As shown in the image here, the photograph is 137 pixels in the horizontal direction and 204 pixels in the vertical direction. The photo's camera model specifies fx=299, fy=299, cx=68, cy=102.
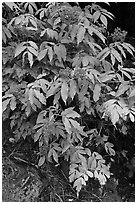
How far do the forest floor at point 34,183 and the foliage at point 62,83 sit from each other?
0.17 metres

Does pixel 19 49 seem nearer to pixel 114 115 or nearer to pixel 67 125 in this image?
pixel 67 125

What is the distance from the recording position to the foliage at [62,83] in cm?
159

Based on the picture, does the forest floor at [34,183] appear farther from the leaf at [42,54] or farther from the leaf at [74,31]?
the leaf at [74,31]

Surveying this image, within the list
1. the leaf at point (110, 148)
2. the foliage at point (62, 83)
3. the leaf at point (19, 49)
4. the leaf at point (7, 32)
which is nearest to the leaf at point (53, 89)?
the foliage at point (62, 83)

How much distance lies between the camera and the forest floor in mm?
1864

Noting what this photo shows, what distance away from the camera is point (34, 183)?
1.89 meters

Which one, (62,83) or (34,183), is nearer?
(62,83)

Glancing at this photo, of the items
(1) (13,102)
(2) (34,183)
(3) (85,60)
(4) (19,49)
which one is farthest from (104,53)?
(2) (34,183)

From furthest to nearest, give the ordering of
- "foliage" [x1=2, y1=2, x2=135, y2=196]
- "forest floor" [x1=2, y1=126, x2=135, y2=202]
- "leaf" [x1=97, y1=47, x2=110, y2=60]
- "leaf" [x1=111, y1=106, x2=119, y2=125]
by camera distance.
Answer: "forest floor" [x1=2, y1=126, x2=135, y2=202]
"leaf" [x1=97, y1=47, x2=110, y2=60]
"foliage" [x1=2, y1=2, x2=135, y2=196]
"leaf" [x1=111, y1=106, x2=119, y2=125]

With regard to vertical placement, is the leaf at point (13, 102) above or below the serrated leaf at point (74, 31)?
below

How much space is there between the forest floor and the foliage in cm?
17

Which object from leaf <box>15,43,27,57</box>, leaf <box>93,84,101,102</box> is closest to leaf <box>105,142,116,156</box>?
leaf <box>93,84,101,102</box>

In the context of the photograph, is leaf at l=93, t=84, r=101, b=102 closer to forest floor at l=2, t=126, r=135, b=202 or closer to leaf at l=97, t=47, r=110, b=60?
leaf at l=97, t=47, r=110, b=60

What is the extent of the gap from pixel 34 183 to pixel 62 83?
729mm
